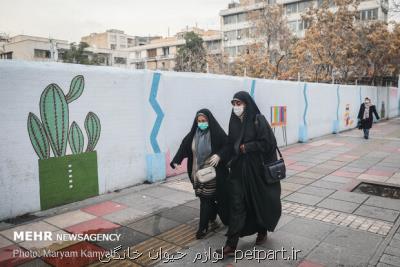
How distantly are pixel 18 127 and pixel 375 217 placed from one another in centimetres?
570

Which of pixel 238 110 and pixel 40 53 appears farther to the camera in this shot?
pixel 40 53

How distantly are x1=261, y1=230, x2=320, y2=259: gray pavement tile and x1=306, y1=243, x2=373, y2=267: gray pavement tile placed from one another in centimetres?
10

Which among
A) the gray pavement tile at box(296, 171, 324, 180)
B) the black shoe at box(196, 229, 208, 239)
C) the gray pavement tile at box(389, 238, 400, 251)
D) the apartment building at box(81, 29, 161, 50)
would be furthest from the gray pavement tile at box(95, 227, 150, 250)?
the apartment building at box(81, 29, 161, 50)

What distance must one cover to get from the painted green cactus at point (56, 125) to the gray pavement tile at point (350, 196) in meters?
4.74

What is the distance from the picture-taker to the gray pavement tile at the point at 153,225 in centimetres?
499

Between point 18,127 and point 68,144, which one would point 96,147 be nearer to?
point 68,144

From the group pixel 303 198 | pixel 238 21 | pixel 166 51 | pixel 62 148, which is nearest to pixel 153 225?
pixel 62 148

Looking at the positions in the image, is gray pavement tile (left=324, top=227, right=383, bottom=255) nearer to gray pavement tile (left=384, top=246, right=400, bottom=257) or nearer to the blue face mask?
gray pavement tile (left=384, top=246, right=400, bottom=257)

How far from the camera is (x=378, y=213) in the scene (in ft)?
18.8

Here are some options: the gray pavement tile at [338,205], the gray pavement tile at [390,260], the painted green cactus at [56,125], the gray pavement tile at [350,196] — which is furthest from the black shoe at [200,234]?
the gray pavement tile at [350,196]

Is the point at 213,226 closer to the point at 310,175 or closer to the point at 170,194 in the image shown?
the point at 170,194

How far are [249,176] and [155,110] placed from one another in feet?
12.6

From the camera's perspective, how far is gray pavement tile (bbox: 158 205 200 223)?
18.0ft

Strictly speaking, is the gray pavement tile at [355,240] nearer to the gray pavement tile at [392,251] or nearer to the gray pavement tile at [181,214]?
the gray pavement tile at [392,251]
